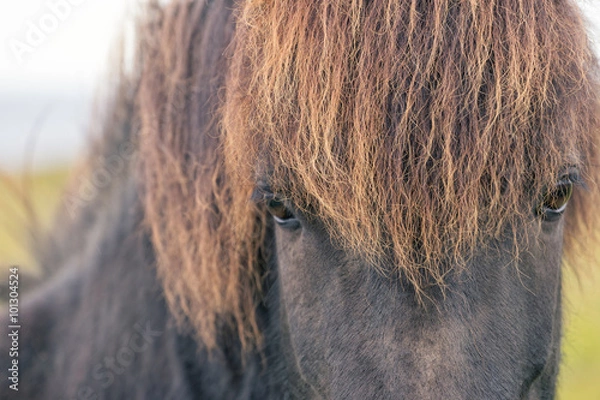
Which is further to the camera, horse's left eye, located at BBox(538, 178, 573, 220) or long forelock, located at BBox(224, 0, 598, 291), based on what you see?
horse's left eye, located at BBox(538, 178, 573, 220)

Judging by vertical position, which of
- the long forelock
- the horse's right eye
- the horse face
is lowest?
the horse face

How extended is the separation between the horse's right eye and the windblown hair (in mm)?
50

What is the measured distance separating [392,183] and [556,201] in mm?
467

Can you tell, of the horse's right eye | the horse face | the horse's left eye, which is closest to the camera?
the horse face

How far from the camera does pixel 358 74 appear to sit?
56.7 inches

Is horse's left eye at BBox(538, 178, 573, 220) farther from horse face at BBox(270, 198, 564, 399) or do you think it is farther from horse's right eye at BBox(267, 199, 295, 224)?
horse's right eye at BBox(267, 199, 295, 224)

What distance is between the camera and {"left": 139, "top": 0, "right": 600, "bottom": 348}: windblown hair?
1.39 metres

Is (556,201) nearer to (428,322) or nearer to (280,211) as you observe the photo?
(428,322)

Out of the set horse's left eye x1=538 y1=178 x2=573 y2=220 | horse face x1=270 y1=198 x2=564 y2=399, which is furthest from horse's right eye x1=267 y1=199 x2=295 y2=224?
horse's left eye x1=538 y1=178 x2=573 y2=220

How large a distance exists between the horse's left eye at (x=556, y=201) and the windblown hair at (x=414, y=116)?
56 millimetres

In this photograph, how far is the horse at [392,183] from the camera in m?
1.38

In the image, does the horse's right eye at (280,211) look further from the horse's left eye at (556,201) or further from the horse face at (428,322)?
the horse's left eye at (556,201)

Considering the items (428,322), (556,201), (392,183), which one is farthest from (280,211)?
(556,201)

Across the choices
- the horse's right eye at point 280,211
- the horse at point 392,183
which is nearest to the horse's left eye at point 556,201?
the horse at point 392,183
